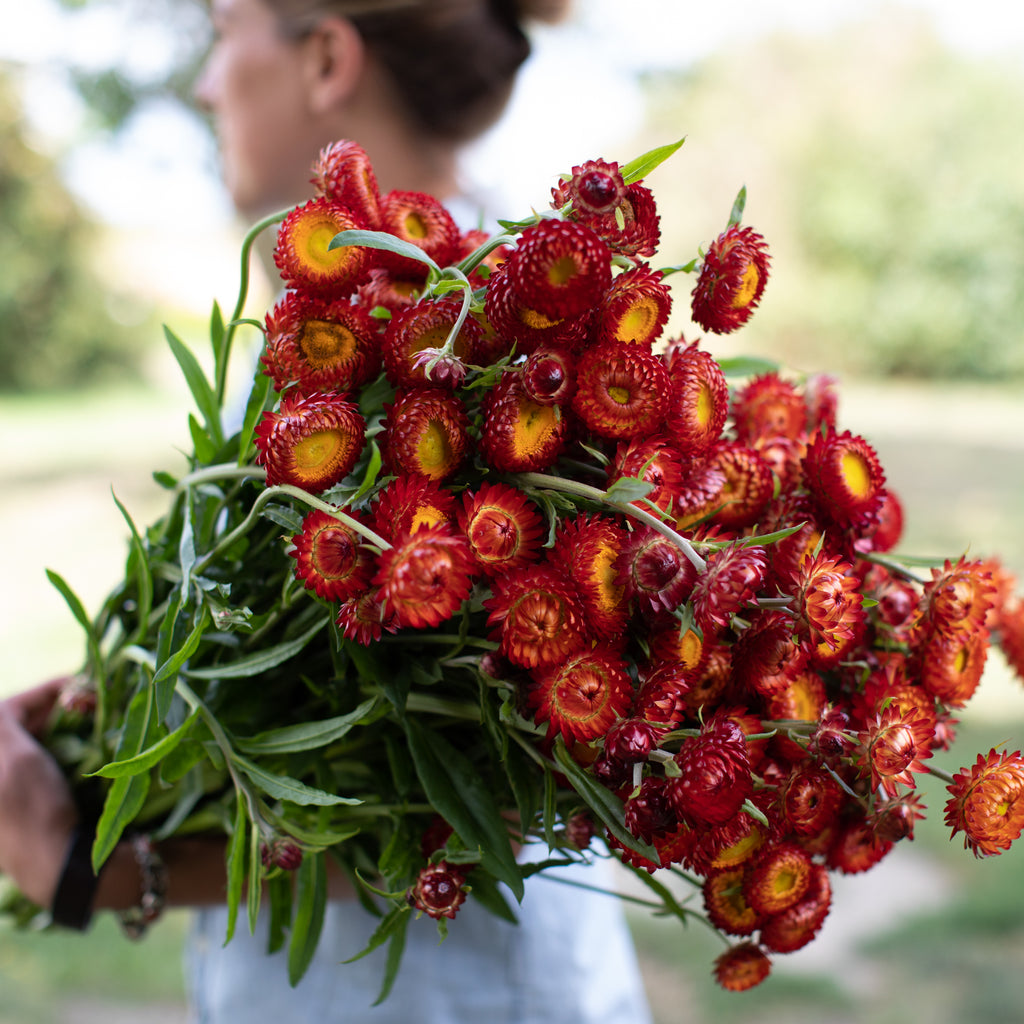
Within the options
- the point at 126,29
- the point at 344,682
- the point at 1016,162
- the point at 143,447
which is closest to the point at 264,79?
the point at 344,682

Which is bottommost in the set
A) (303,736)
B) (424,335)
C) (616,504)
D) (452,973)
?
(452,973)

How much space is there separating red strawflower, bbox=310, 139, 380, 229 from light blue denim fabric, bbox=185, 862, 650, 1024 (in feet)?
2.56

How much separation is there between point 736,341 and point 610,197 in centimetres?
942

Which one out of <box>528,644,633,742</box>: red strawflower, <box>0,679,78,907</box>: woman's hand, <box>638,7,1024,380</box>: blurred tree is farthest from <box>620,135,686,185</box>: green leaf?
<box>638,7,1024,380</box>: blurred tree

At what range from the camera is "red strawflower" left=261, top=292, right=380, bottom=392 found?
64cm

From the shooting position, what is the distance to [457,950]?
3.78ft

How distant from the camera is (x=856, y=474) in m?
0.68

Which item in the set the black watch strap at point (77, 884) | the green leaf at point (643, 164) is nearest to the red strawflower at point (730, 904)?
the green leaf at point (643, 164)

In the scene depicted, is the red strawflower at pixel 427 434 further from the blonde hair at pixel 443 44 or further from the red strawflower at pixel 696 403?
the blonde hair at pixel 443 44

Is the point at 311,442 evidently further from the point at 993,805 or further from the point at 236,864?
the point at 993,805

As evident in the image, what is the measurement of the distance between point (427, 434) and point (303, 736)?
27cm

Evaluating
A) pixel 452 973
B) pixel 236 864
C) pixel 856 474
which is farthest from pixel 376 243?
pixel 452 973

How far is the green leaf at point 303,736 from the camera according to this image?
0.69m

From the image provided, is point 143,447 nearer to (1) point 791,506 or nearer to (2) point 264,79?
(2) point 264,79
